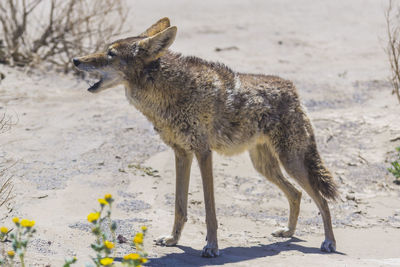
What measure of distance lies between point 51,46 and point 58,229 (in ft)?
22.9

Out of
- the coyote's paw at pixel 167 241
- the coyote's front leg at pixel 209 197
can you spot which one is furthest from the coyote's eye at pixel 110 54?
the coyote's paw at pixel 167 241

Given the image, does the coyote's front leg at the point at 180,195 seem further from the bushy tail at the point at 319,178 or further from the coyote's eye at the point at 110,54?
the bushy tail at the point at 319,178

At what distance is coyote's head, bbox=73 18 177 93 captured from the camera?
19.9 ft

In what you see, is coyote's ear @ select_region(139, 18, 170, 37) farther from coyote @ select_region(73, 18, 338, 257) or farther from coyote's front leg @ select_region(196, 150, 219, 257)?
coyote's front leg @ select_region(196, 150, 219, 257)

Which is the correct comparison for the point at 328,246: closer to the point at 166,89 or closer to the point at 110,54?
the point at 166,89

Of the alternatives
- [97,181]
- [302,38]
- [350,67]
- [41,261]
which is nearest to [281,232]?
[97,181]

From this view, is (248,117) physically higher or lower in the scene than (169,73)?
lower

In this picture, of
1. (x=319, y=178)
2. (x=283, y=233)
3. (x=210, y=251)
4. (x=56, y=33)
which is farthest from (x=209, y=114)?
(x=56, y=33)

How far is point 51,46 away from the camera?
41.1 feet

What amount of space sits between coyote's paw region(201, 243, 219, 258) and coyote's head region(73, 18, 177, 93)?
5.77 ft

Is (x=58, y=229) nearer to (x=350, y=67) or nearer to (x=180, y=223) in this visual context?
(x=180, y=223)

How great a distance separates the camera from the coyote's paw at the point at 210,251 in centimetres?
602

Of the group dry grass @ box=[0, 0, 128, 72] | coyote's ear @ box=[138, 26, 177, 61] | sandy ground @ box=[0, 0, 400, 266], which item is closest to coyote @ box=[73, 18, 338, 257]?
coyote's ear @ box=[138, 26, 177, 61]

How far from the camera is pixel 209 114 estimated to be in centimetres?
623
